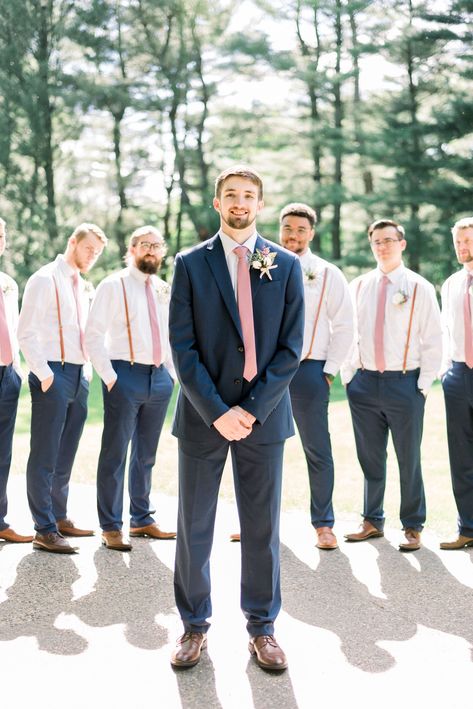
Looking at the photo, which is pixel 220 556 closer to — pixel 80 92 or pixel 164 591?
pixel 164 591

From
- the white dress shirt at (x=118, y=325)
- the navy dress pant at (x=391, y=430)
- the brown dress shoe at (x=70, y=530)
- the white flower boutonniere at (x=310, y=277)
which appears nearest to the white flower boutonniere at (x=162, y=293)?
the white dress shirt at (x=118, y=325)

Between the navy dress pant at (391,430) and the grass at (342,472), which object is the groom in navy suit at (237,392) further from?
the grass at (342,472)

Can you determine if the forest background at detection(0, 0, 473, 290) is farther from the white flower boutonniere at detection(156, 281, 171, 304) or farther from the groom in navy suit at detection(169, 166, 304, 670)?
the groom in navy suit at detection(169, 166, 304, 670)

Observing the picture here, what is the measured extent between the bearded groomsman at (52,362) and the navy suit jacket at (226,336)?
6.59ft

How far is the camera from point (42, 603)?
4715 millimetres

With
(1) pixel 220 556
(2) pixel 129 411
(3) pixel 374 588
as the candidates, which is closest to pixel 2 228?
(2) pixel 129 411

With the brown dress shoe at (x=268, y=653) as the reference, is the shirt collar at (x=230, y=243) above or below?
above

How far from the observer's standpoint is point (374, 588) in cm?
497

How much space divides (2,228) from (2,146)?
24.5 meters

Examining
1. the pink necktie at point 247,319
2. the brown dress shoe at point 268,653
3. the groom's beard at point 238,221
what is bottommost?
the brown dress shoe at point 268,653

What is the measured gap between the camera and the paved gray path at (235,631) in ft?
11.8

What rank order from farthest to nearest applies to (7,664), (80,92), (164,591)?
(80,92) < (164,591) < (7,664)

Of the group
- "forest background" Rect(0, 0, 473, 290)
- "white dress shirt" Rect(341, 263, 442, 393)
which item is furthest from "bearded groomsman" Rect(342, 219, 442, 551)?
"forest background" Rect(0, 0, 473, 290)

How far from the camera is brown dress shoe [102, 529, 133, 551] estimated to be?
18.8 feet
